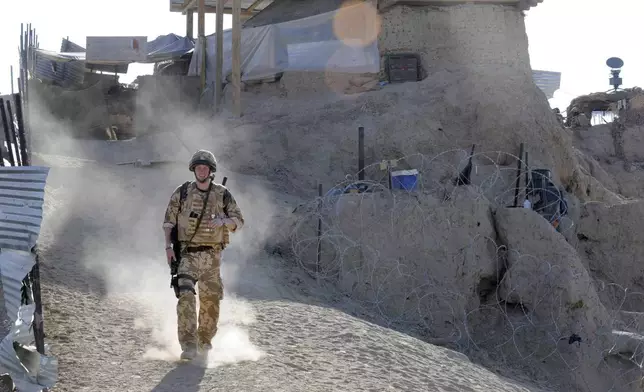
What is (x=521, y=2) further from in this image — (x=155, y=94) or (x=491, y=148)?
(x=155, y=94)

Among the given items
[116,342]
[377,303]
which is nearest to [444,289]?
[377,303]

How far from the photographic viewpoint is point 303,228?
1123 cm

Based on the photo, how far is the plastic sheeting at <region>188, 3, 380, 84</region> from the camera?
17.4 m

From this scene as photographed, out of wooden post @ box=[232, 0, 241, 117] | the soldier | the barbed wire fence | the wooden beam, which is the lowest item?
the barbed wire fence

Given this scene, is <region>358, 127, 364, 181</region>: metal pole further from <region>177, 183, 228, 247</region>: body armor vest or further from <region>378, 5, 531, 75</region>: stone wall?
<region>177, 183, 228, 247</region>: body armor vest

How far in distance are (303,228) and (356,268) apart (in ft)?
3.11

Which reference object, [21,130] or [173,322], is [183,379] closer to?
[173,322]

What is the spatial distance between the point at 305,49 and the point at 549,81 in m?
15.1

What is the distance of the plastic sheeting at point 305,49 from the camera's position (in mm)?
17406

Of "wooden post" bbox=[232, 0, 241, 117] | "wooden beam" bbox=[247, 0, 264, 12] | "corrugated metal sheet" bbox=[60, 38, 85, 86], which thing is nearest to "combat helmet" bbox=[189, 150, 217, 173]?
"wooden post" bbox=[232, 0, 241, 117]

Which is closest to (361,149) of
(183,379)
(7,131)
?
(7,131)

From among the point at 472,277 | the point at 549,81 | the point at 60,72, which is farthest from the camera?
the point at 549,81

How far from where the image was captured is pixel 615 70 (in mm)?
27234

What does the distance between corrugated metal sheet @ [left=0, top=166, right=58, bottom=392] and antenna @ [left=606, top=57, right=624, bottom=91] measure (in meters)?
23.5
